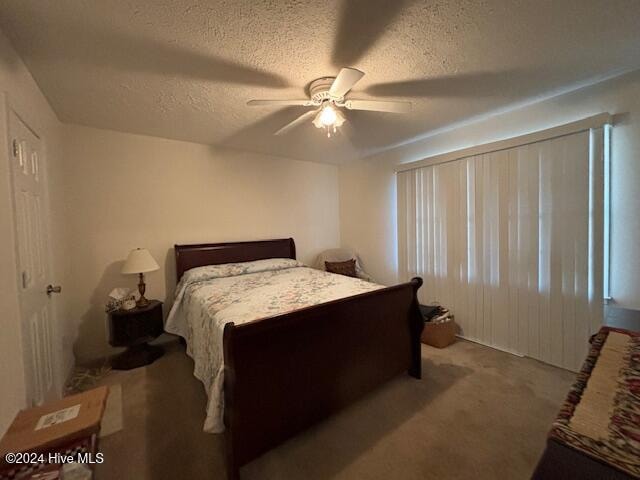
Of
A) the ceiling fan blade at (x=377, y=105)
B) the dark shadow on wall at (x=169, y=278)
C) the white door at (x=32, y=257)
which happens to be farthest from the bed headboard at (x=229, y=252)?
the ceiling fan blade at (x=377, y=105)

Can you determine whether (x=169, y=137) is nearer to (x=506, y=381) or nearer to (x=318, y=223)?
(x=318, y=223)

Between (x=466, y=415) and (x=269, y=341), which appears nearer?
(x=269, y=341)

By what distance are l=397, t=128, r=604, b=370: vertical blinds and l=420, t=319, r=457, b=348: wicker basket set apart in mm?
241

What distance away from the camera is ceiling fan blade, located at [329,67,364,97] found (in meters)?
1.45

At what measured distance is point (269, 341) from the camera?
1443 mm

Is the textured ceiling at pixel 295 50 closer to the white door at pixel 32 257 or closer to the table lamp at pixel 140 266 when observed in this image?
the white door at pixel 32 257

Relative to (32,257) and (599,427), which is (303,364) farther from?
(32,257)

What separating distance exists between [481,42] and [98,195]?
3.54 metres

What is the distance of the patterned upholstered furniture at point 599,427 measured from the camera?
1.88 feet

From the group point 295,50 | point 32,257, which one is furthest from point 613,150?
point 32,257

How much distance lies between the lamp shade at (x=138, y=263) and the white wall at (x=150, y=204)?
344 millimetres

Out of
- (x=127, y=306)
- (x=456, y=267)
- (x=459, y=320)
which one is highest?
(x=456, y=267)

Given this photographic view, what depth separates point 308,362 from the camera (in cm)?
160

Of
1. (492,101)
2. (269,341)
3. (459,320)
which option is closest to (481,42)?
(492,101)
